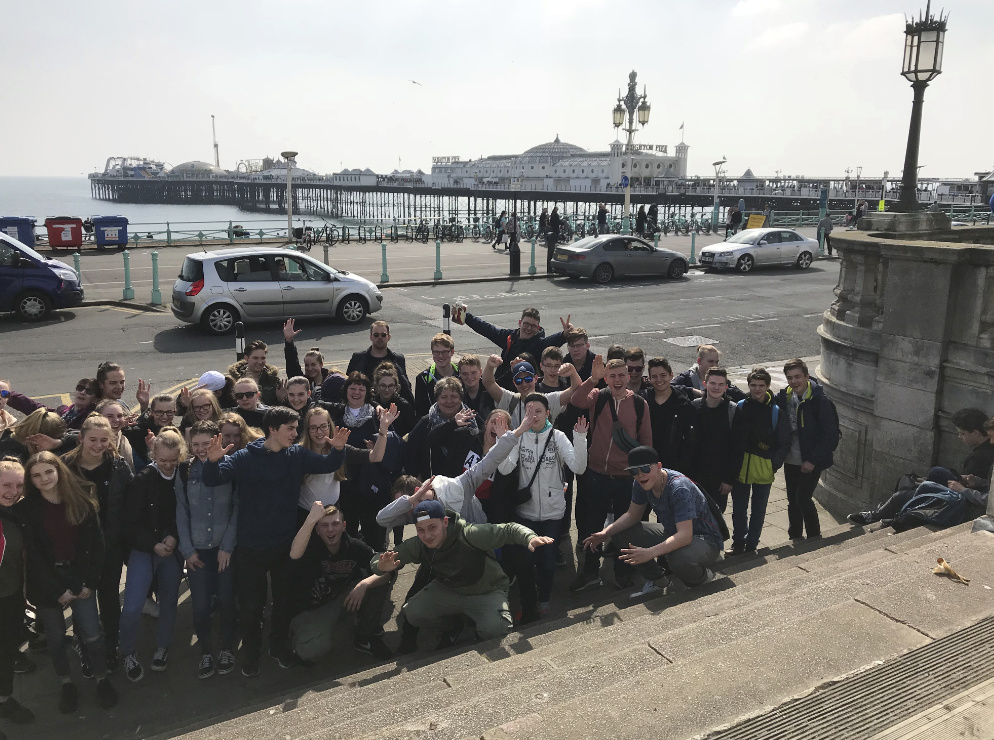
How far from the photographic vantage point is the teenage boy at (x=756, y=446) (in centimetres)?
593

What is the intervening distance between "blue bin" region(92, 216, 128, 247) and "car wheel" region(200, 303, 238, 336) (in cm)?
1634

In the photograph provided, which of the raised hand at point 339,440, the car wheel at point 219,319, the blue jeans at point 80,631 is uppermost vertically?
the raised hand at point 339,440

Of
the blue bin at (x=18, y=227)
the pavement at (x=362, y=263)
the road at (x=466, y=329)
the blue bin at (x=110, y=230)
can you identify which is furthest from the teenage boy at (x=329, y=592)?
the blue bin at (x=110, y=230)

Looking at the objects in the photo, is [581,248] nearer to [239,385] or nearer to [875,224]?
[875,224]

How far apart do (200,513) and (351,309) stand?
11601 millimetres

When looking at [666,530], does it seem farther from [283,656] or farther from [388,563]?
[283,656]

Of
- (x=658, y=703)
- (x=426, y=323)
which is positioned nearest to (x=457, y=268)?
(x=426, y=323)

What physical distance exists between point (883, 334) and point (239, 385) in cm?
557

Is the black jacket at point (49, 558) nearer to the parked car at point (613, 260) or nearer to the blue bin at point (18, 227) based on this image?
the parked car at point (613, 260)

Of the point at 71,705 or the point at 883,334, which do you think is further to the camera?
the point at 883,334

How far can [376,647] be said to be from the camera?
4.86m

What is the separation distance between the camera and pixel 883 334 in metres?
7.05

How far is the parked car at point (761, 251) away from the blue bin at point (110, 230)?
2091 cm

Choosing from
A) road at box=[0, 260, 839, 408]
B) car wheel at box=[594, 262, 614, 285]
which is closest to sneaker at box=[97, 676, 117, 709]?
road at box=[0, 260, 839, 408]
